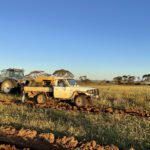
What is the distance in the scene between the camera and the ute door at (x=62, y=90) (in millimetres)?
21467

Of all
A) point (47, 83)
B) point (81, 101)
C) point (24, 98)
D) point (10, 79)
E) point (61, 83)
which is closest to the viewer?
point (81, 101)

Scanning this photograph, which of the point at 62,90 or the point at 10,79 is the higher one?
the point at 10,79

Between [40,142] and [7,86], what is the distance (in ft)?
57.1

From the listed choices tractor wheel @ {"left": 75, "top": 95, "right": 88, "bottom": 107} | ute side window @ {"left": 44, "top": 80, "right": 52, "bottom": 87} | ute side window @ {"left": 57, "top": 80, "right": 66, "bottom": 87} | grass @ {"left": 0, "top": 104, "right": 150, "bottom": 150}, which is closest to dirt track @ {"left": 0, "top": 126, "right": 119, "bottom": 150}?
grass @ {"left": 0, "top": 104, "right": 150, "bottom": 150}

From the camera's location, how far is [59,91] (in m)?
21.7

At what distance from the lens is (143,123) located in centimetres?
1378

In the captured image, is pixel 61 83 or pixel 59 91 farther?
pixel 61 83

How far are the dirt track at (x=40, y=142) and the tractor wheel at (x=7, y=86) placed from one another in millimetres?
15822

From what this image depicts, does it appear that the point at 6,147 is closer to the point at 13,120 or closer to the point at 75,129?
the point at 75,129

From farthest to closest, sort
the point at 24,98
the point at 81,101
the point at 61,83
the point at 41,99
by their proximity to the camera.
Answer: the point at 24,98
the point at 41,99
the point at 61,83
the point at 81,101

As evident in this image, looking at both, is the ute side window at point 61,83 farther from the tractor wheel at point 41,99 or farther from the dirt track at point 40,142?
the dirt track at point 40,142

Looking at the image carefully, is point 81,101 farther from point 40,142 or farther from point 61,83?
point 40,142

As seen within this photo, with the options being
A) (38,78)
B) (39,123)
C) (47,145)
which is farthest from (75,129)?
(38,78)

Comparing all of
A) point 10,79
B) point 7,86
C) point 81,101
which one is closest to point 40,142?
point 81,101
